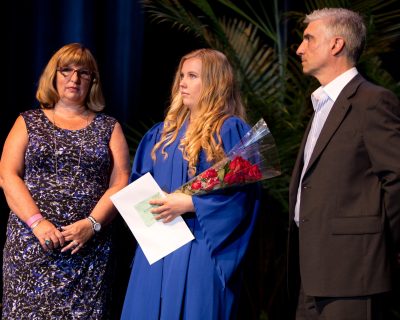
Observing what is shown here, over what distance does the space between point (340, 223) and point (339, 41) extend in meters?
0.72

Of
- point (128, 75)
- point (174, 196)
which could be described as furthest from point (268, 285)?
point (174, 196)

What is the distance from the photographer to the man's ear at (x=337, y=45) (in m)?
2.88

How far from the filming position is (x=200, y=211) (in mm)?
2969

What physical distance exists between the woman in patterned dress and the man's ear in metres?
1.13

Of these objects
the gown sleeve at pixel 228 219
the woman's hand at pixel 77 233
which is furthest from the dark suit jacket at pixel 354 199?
the woman's hand at pixel 77 233

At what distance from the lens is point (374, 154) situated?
103 inches

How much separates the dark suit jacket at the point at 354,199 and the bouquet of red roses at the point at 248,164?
21cm

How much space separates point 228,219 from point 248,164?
26 centimetres

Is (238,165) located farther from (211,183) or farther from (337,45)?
(337,45)

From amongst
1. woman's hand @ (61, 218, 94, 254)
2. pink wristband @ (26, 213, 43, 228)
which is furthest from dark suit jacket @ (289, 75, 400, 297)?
pink wristband @ (26, 213, 43, 228)

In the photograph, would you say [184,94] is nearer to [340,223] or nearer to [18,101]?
[340,223]

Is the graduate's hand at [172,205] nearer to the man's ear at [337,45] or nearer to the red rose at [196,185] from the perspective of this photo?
the red rose at [196,185]

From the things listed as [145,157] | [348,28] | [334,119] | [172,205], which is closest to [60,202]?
[145,157]

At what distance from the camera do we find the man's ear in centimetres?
288
